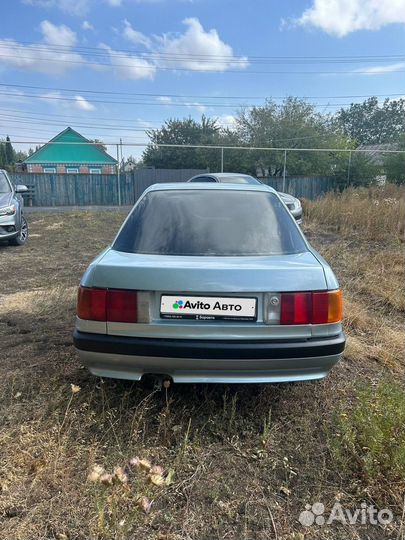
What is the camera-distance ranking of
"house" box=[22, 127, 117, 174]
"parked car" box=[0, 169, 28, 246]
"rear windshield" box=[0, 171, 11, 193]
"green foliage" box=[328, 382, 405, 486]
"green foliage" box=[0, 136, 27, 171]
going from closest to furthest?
1. "green foliage" box=[328, 382, 405, 486]
2. "parked car" box=[0, 169, 28, 246]
3. "rear windshield" box=[0, 171, 11, 193]
4. "house" box=[22, 127, 117, 174]
5. "green foliage" box=[0, 136, 27, 171]

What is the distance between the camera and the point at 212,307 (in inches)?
84.4

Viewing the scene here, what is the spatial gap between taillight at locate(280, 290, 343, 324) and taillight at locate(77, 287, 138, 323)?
84 centimetres

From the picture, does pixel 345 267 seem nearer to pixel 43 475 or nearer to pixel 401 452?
pixel 401 452

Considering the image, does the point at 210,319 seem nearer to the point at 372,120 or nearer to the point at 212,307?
the point at 212,307

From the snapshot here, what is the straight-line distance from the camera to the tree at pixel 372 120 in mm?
66062

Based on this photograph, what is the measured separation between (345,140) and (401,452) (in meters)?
29.9

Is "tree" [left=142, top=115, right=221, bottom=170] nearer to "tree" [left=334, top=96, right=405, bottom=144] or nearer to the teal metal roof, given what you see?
the teal metal roof

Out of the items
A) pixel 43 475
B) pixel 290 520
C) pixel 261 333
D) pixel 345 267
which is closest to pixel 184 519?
pixel 290 520

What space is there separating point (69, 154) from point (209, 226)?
36.9 metres

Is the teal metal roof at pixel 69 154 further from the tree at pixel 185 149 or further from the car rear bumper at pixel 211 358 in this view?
the car rear bumper at pixel 211 358

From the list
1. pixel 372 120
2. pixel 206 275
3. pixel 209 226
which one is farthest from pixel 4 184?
pixel 372 120

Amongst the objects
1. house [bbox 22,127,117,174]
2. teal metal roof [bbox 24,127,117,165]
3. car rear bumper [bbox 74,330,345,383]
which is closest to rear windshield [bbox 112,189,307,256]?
car rear bumper [bbox 74,330,345,383]

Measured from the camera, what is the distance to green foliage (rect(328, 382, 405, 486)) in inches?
76.8

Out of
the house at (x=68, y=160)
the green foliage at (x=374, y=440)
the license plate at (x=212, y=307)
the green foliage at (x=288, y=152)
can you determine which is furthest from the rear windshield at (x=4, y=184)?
the house at (x=68, y=160)
